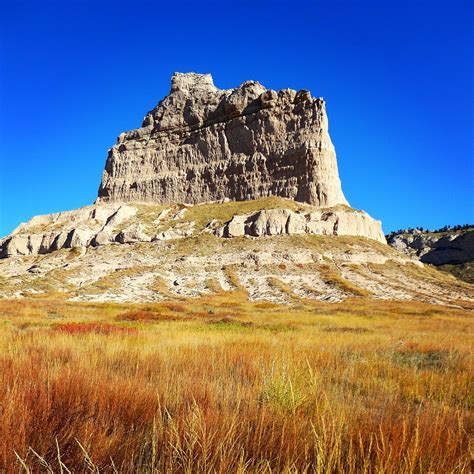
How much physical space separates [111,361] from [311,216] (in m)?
67.9

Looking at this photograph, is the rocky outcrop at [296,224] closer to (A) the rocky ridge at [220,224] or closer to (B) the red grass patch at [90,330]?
(A) the rocky ridge at [220,224]

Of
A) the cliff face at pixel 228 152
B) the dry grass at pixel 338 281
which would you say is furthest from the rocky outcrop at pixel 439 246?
the dry grass at pixel 338 281

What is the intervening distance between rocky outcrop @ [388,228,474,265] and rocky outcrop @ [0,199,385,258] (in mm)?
79357

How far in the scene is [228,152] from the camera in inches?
3880

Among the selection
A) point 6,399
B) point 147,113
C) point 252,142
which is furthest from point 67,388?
point 147,113

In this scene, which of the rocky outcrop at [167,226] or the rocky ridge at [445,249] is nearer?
the rocky outcrop at [167,226]

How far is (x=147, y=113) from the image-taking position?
12394cm

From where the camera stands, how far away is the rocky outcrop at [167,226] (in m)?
67.7

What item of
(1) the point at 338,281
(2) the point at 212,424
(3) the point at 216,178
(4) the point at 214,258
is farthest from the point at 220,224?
(2) the point at 212,424

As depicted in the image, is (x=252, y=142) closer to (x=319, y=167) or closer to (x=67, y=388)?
(x=319, y=167)

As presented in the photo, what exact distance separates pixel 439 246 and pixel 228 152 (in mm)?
106832

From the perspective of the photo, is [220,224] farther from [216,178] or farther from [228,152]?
[228,152]

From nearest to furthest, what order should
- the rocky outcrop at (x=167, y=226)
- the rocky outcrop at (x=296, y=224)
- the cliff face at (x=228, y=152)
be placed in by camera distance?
the rocky outcrop at (x=296, y=224)
the rocky outcrop at (x=167, y=226)
the cliff face at (x=228, y=152)

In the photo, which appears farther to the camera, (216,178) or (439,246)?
(439,246)
